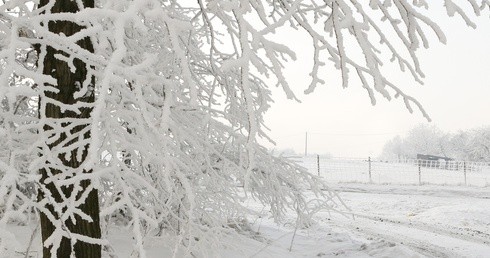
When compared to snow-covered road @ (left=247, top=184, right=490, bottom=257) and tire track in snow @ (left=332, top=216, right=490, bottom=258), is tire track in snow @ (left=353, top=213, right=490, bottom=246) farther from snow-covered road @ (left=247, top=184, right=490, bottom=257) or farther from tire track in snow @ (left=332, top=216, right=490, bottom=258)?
tire track in snow @ (left=332, top=216, right=490, bottom=258)

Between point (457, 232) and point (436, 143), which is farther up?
point (436, 143)

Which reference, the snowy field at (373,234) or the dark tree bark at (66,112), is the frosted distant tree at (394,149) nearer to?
the snowy field at (373,234)

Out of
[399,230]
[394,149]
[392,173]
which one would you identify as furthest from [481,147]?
[399,230]

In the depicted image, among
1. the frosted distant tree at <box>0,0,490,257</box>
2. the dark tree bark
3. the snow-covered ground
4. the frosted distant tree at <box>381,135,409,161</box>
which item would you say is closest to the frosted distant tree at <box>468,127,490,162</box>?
the frosted distant tree at <box>381,135,409,161</box>

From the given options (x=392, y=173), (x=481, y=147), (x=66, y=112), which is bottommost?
Result: (x=392, y=173)

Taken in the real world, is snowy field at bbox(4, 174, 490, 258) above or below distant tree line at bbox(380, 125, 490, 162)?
below

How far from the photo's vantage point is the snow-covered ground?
23.1 ft

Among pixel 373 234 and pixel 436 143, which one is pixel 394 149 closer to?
pixel 436 143

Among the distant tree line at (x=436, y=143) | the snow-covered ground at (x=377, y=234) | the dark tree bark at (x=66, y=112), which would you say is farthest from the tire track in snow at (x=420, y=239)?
the distant tree line at (x=436, y=143)

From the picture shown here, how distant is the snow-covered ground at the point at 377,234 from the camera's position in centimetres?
705

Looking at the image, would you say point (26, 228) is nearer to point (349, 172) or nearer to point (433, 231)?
point (433, 231)

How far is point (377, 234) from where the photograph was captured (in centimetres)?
1063

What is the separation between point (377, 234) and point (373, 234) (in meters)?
0.11

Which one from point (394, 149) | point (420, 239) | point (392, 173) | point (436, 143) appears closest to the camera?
point (420, 239)
